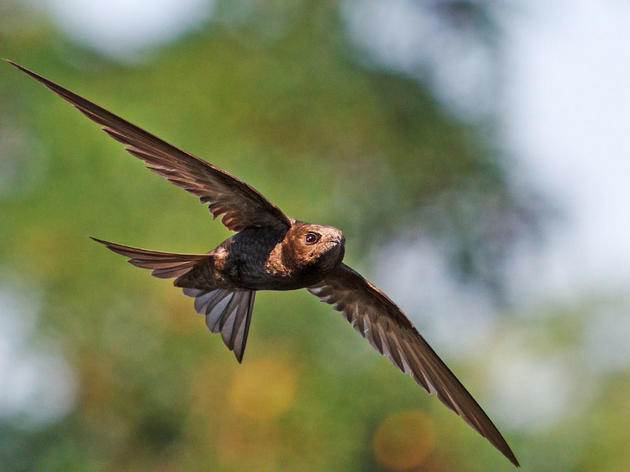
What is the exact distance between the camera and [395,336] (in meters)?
5.71

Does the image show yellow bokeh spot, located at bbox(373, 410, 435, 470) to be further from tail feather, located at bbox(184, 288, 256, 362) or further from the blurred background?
tail feather, located at bbox(184, 288, 256, 362)

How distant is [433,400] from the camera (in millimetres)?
16984

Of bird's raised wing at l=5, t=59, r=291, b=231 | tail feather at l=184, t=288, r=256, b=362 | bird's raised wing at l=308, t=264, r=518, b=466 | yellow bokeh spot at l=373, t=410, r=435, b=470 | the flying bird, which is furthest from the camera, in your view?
yellow bokeh spot at l=373, t=410, r=435, b=470

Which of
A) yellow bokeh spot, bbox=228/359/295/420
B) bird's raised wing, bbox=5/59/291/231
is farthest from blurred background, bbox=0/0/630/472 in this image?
bird's raised wing, bbox=5/59/291/231

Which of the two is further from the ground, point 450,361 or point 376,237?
point 376,237

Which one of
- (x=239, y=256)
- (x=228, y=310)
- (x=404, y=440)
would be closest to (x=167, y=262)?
(x=239, y=256)

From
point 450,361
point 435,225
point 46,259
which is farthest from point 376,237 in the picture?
point 46,259

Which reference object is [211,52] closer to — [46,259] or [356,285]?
[46,259]

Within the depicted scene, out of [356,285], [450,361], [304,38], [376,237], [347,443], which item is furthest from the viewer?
[304,38]

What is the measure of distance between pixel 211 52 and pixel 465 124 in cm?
540

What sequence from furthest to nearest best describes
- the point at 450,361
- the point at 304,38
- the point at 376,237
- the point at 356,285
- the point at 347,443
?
the point at 304,38 < the point at 376,237 < the point at 450,361 < the point at 347,443 < the point at 356,285

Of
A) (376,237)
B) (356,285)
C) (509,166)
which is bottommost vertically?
(356,285)

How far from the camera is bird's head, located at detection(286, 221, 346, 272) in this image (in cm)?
429

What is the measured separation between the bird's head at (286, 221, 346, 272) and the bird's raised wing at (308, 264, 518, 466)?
85cm
